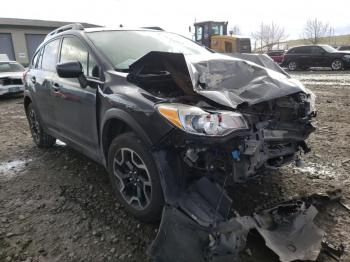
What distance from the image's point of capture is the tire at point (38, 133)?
5080mm

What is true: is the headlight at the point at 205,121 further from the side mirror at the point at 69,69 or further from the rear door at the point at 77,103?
the side mirror at the point at 69,69

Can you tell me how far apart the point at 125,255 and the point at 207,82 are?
60.0 inches

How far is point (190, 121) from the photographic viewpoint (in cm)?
225

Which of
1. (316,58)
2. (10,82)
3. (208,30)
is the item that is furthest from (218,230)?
(208,30)

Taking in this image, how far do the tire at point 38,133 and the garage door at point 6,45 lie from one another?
82.6 feet

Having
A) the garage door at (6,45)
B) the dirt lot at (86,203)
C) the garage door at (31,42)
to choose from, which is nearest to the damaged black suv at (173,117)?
the dirt lot at (86,203)

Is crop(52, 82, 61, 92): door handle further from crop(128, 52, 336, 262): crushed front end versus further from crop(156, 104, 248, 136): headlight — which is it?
crop(156, 104, 248, 136): headlight

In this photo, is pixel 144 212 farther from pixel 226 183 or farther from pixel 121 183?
pixel 226 183

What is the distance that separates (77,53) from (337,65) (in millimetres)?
16993

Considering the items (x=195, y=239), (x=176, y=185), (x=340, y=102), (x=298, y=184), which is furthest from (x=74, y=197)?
(x=340, y=102)

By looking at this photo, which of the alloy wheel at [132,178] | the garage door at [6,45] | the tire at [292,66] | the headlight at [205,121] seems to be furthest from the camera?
the garage door at [6,45]

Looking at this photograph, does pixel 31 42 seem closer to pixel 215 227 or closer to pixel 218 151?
pixel 218 151

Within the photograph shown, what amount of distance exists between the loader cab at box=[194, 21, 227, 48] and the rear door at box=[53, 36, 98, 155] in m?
16.3

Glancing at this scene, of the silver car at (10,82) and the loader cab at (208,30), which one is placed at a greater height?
the loader cab at (208,30)
